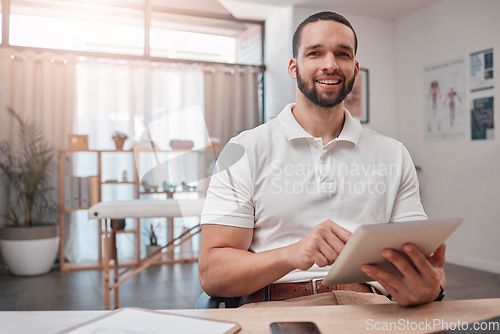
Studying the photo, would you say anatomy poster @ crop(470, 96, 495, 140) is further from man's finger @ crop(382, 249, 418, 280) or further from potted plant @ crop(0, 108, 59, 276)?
potted plant @ crop(0, 108, 59, 276)

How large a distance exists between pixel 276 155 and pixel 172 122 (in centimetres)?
296

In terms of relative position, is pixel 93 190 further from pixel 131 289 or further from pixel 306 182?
pixel 306 182

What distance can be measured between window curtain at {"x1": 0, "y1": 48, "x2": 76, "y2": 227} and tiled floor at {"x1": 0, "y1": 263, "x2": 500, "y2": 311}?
0.81 m

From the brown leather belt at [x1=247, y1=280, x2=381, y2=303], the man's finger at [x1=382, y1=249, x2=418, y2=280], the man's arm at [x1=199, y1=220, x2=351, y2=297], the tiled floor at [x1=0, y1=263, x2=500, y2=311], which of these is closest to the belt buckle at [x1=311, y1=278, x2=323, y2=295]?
the brown leather belt at [x1=247, y1=280, x2=381, y2=303]

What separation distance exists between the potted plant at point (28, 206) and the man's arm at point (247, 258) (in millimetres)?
2726

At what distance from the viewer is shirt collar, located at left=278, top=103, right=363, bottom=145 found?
1.19 m

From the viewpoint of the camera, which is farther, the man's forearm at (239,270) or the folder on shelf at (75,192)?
the folder on shelf at (75,192)

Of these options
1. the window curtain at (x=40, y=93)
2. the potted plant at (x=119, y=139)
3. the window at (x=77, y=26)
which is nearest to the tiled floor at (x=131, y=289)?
the window curtain at (x=40, y=93)

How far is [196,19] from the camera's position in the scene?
423 centimetres

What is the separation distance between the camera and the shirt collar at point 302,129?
3.91 ft

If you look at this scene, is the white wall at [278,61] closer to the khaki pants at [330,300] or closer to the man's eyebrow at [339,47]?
the man's eyebrow at [339,47]

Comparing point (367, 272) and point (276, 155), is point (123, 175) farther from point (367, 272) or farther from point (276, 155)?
point (367, 272)

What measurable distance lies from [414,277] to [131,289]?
8.47 ft

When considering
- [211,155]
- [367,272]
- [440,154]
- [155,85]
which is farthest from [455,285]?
[155,85]
